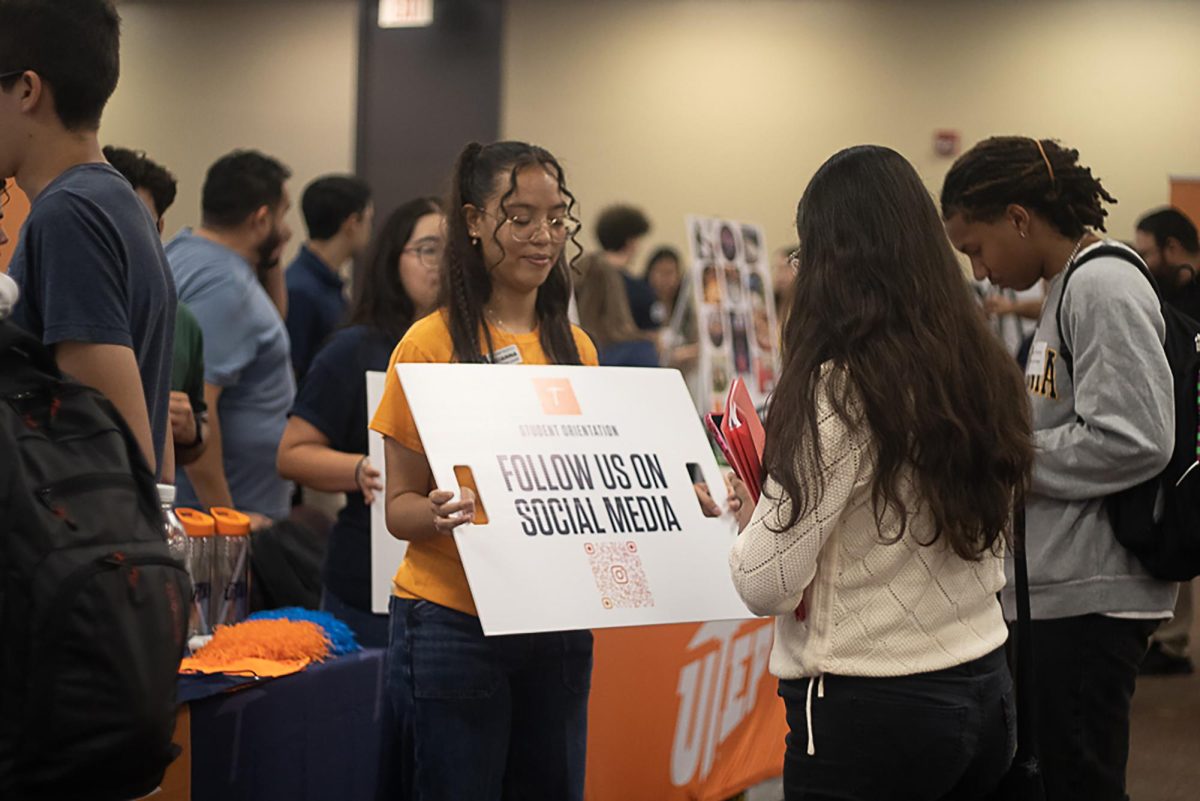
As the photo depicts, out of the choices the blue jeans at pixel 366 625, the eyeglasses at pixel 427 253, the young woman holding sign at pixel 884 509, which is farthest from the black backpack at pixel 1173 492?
the blue jeans at pixel 366 625

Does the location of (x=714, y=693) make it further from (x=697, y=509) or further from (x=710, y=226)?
(x=710, y=226)

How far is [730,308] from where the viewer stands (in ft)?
19.9

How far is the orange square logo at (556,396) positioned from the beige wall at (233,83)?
26.6 ft

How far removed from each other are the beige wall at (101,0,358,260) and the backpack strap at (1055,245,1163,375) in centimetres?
826

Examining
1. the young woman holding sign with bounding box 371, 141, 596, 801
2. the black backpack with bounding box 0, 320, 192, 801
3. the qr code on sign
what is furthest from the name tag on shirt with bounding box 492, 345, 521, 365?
the black backpack with bounding box 0, 320, 192, 801

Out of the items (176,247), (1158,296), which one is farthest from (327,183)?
(1158,296)

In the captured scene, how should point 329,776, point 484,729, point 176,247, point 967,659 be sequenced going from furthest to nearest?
point 176,247 < point 329,776 < point 484,729 < point 967,659

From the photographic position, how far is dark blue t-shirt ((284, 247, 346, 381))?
4.38 m

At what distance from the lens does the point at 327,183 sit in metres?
4.58

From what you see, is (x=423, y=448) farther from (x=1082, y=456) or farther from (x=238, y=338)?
(x=238, y=338)

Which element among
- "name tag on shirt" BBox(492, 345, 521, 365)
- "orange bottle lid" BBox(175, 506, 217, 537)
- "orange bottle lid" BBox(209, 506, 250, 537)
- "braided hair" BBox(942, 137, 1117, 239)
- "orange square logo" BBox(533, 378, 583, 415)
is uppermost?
"braided hair" BBox(942, 137, 1117, 239)

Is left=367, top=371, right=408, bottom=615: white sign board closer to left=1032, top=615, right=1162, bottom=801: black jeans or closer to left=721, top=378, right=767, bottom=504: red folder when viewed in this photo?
left=721, top=378, right=767, bottom=504: red folder

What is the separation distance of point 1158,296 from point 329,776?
62.5 inches

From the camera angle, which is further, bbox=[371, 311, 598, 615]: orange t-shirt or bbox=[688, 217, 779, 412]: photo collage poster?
bbox=[688, 217, 779, 412]: photo collage poster
